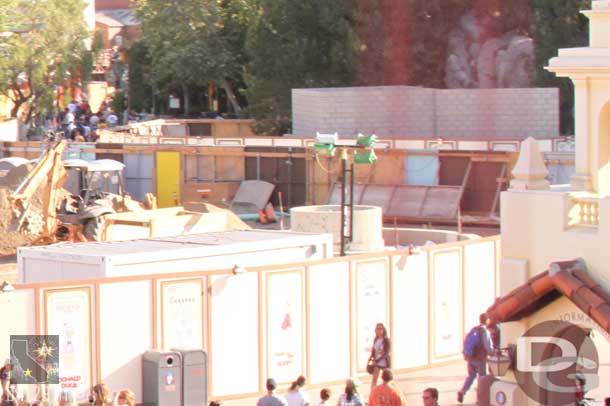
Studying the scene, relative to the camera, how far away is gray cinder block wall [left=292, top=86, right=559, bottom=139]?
170ft

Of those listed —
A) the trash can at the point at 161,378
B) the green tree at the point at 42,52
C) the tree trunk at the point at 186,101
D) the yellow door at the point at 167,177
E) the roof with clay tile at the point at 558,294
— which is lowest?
the trash can at the point at 161,378

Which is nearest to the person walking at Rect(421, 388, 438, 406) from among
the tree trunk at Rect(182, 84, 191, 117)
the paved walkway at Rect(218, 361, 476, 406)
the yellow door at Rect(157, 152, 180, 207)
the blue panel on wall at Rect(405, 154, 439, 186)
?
the paved walkway at Rect(218, 361, 476, 406)

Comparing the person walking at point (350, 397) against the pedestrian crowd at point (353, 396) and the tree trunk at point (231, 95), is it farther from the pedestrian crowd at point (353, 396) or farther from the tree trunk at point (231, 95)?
the tree trunk at point (231, 95)

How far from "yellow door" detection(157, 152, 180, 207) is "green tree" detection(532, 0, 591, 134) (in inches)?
595

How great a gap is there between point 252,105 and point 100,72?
114 ft

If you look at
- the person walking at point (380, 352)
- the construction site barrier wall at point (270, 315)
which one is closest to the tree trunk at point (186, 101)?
the construction site barrier wall at point (270, 315)

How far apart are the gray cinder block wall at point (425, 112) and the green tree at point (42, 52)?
648 inches

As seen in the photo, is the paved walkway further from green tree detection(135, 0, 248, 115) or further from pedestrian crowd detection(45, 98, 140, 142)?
green tree detection(135, 0, 248, 115)

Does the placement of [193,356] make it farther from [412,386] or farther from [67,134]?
[67,134]

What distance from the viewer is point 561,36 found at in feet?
182

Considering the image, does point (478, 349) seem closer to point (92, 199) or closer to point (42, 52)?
point (92, 199)

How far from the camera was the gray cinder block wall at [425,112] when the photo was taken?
51.9 metres

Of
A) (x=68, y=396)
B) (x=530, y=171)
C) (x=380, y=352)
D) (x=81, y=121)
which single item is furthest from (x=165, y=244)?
(x=81, y=121)

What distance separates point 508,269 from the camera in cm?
1770
